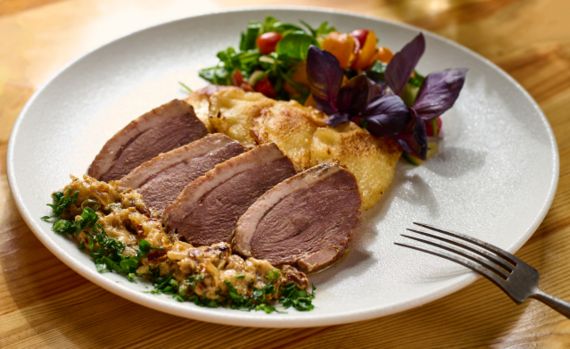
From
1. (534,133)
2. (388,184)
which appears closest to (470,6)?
(534,133)

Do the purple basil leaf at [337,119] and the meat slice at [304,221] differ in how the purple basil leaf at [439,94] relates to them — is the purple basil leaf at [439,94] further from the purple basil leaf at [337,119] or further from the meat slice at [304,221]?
the meat slice at [304,221]

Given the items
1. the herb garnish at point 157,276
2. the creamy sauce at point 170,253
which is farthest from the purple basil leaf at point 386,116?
the herb garnish at point 157,276

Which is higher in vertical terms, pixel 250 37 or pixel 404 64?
pixel 250 37

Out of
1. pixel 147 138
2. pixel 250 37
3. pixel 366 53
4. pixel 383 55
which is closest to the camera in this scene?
pixel 147 138

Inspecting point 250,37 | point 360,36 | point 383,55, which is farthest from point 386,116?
point 250,37

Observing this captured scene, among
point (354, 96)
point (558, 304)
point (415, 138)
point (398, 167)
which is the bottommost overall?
point (398, 167)

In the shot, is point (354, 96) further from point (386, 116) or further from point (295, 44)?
point (295, 44)

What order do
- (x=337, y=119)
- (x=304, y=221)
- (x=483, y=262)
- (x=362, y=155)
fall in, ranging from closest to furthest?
(x=483, y=262) → (x=304, y=221) → (x=362, y=155) → (x=337, y=119)

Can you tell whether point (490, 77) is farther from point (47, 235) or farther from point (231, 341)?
point (47, 235)
